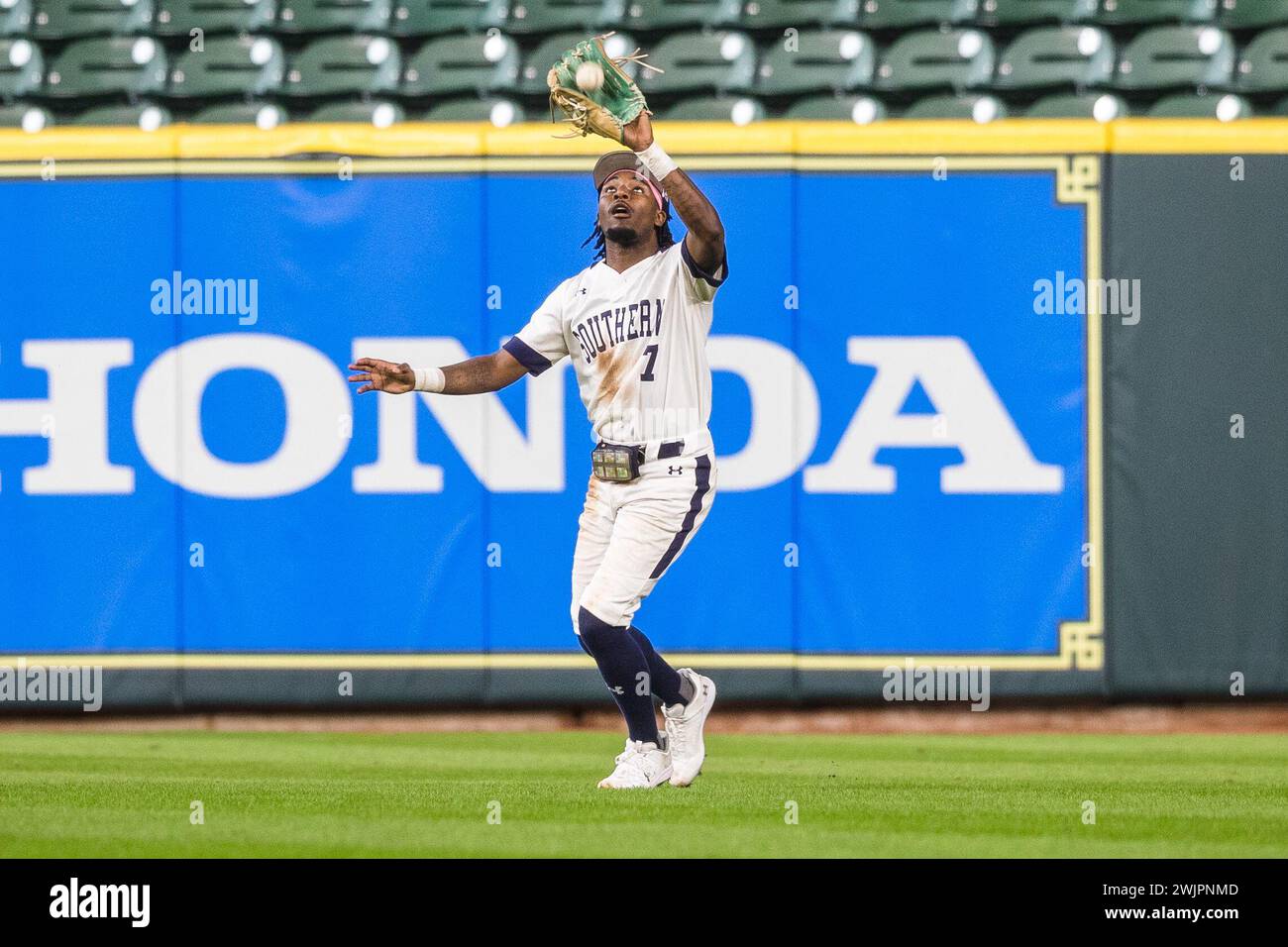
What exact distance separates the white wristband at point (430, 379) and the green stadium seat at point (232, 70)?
3.47m

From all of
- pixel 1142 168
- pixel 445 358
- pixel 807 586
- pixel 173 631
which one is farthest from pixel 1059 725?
pixel 173 631

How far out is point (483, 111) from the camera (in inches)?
342

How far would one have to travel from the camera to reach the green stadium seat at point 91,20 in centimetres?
920

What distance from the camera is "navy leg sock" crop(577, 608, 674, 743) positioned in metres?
5.77

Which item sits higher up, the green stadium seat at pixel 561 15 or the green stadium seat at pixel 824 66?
the green stadium seat at pixel 561 15

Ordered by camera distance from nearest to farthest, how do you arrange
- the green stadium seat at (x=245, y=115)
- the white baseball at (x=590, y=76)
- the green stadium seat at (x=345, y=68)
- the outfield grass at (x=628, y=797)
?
the outfield grass at (x=628, y=797)
the white baseball at (x=590, y=76)
the green stadium seat at (x=245, y=115)
the green stadium seat at (x=345, y=68)

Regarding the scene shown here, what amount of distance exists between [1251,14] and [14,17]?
6.17 meters

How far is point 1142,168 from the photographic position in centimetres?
800

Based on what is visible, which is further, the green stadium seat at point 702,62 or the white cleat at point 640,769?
the green stadium seat at point 702,62

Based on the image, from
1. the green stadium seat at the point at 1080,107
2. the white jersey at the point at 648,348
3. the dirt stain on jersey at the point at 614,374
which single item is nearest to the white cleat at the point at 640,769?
the white jersey at the point at 648,348

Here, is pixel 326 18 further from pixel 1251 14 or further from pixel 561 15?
pixel 1251 14

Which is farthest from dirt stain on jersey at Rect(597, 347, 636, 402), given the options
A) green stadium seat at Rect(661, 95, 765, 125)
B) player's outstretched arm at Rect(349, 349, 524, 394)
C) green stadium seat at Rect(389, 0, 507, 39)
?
green stadium seat at Rect(389, 0, 507, 39)

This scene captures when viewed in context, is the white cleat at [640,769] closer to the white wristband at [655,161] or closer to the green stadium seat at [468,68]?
the white wristband at [655,161]

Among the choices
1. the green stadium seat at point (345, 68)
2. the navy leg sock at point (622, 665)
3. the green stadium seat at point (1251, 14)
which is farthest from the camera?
the green stadium seat at point (1251, 14)
